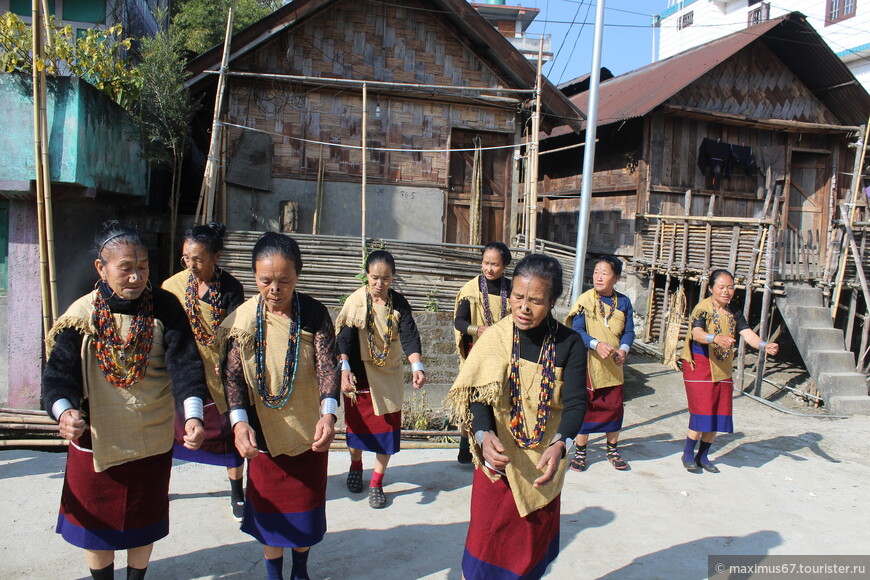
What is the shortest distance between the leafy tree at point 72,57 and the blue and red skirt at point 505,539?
524 centimetres

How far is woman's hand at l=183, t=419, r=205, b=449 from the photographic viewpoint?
2463 millimetres

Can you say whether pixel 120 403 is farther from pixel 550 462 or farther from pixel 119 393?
pixel 550 462

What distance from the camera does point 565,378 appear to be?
2.68m

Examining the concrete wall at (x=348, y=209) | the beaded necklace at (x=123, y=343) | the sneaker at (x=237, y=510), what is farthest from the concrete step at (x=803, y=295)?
the beaded necklace at (x=123, y=343)

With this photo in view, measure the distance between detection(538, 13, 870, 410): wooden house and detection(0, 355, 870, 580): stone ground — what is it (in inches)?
272

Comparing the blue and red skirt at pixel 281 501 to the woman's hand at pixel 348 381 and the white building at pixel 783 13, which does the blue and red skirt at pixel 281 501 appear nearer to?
the woman's hand at pixel 348 381

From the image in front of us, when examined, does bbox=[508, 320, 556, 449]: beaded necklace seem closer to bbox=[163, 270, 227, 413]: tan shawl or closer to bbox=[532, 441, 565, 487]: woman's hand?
bbox=[532, 441, 565, 487]: woman's hand

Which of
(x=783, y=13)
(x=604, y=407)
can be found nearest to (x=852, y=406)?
(x=604, y=407)

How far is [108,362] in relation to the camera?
2557 millimetres

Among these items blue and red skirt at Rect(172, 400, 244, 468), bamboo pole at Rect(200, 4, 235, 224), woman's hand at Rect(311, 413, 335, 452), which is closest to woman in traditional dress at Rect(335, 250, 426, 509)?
blue and red skirt at Rect(172, 400, 244, 468)

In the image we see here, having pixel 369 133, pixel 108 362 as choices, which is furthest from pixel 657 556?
pixel 369 133

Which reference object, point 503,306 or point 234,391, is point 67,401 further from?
point 503,306

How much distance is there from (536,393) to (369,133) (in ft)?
27.6

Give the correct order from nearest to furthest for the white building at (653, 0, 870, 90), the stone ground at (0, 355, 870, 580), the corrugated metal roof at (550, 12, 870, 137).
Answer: the stone ground at (0, 355, 870, 580) → the corrugated metal roof at (550, 12, 870, 137) → the white building at (653, 0, 870, 90)
